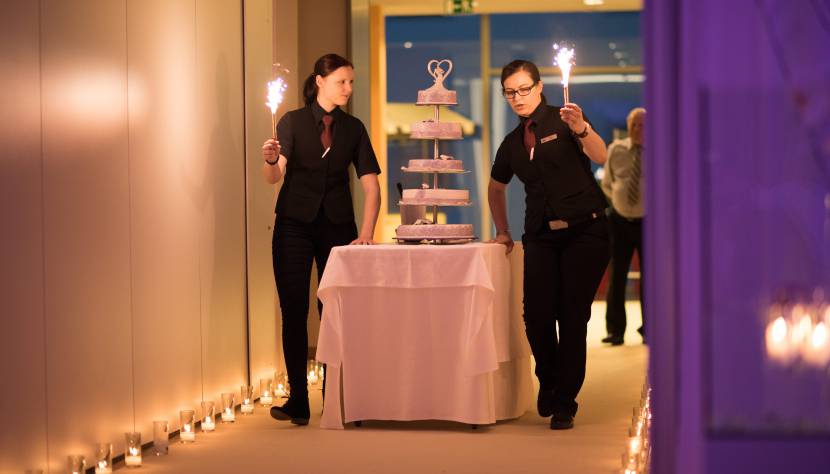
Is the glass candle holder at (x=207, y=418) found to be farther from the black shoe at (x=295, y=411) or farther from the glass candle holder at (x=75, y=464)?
the glass candle holder at (x=75, y=464)

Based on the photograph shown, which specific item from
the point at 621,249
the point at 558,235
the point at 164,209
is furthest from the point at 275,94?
the point at 621,249

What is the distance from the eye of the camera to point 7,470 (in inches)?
Result: 139

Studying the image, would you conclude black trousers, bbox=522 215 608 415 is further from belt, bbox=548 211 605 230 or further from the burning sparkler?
the burning sparkler

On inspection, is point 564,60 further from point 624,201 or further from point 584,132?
point 624,201

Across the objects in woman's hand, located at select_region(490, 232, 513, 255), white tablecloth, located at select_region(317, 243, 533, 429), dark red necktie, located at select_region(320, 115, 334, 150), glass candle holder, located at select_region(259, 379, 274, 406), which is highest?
dark red necktie, located at select_region(320, 115, 334, 150)

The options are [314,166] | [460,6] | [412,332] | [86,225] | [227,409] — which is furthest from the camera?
[460,6]

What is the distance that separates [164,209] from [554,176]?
62.3 inches

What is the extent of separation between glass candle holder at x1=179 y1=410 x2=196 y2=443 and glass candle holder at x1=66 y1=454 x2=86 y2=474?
89 cm

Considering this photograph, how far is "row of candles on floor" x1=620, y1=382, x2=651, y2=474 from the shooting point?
386 cm

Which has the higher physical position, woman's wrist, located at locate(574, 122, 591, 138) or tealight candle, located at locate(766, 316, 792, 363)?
woman's wrist, located at locate(574, 122, 591, 138)

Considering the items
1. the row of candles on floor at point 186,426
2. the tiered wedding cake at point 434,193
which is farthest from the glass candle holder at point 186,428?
the tiered wedding cake at point 434,193

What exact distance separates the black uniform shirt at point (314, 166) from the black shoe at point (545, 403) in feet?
3.65

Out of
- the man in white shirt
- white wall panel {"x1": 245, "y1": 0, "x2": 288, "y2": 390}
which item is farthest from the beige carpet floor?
the man in white shirt

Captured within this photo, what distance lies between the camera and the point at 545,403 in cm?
506
